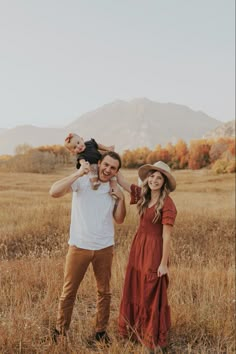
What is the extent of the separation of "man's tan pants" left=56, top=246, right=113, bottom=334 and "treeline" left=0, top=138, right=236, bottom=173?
1766 millimetres

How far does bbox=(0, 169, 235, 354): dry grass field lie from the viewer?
10.5ft

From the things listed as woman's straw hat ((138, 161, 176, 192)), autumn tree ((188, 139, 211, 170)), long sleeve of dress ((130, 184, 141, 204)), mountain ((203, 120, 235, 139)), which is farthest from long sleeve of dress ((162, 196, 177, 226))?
mountain ((203, 120, 235, 139))

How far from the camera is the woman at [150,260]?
118 inches

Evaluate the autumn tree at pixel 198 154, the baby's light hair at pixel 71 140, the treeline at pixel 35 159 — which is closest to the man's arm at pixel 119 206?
the baby's light hair at pixel 71 140

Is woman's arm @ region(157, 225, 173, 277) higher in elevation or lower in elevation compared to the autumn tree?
lower

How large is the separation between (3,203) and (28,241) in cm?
77

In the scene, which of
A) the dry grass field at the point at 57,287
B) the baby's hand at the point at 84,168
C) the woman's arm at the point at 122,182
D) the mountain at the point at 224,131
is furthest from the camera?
the mountain at the point at 224,131

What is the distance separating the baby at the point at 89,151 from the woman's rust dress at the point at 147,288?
0.36m

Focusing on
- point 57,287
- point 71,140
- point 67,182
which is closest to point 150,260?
point 67,182

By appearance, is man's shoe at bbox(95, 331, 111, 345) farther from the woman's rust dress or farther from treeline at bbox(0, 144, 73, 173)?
treeline at bbox(0, 144, 73, 173)

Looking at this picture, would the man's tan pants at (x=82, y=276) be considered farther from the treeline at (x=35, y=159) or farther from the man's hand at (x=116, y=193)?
the treeline at (x=35, y=159)

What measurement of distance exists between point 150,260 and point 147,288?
0.22m

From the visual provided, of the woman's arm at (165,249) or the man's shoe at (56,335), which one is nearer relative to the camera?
the woman's arm at (165,249)

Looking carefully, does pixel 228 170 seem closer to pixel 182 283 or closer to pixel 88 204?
pixel 182 283
